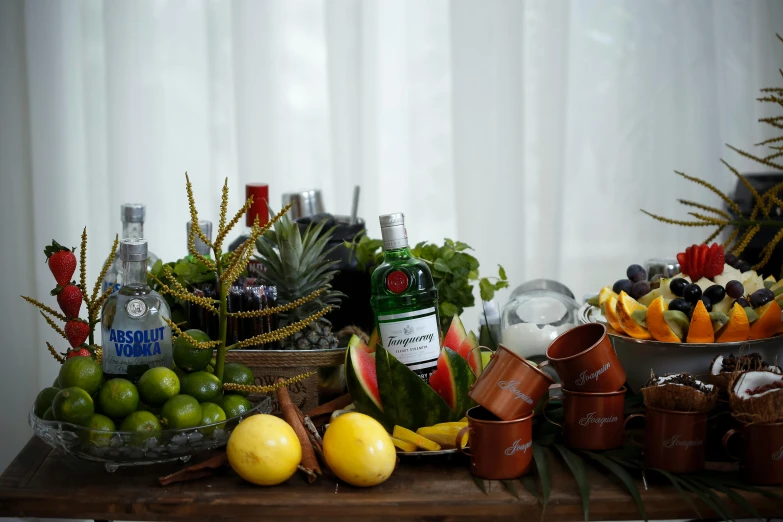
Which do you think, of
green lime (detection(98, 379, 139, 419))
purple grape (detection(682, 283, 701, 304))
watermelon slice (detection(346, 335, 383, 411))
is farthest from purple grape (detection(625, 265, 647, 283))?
green lime (detection(98, 379, 139, 419))

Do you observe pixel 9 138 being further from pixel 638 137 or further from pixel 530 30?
pixel 638 137

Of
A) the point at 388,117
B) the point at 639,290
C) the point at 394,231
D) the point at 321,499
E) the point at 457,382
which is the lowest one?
the point at 321,499

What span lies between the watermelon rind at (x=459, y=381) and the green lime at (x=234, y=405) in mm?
284

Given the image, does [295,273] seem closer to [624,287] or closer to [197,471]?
[197,471]

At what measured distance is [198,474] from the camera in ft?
3.24

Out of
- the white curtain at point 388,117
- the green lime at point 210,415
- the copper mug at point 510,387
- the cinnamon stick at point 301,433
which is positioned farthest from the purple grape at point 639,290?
the white curtain at point 388,117

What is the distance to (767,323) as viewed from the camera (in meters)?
1.09

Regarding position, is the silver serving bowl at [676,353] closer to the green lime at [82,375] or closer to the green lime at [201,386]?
the green lime at [201,386]

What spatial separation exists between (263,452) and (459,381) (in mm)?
301

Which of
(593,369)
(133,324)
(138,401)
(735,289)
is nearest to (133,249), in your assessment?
(133,324)

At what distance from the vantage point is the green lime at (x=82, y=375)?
3.30 ft

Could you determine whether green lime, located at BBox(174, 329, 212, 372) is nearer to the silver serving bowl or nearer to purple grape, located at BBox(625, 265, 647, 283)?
the silver serving bowl

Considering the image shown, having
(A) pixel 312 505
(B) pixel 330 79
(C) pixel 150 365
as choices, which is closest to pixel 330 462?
(A) pixel 312 505

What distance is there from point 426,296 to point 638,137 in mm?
1558
